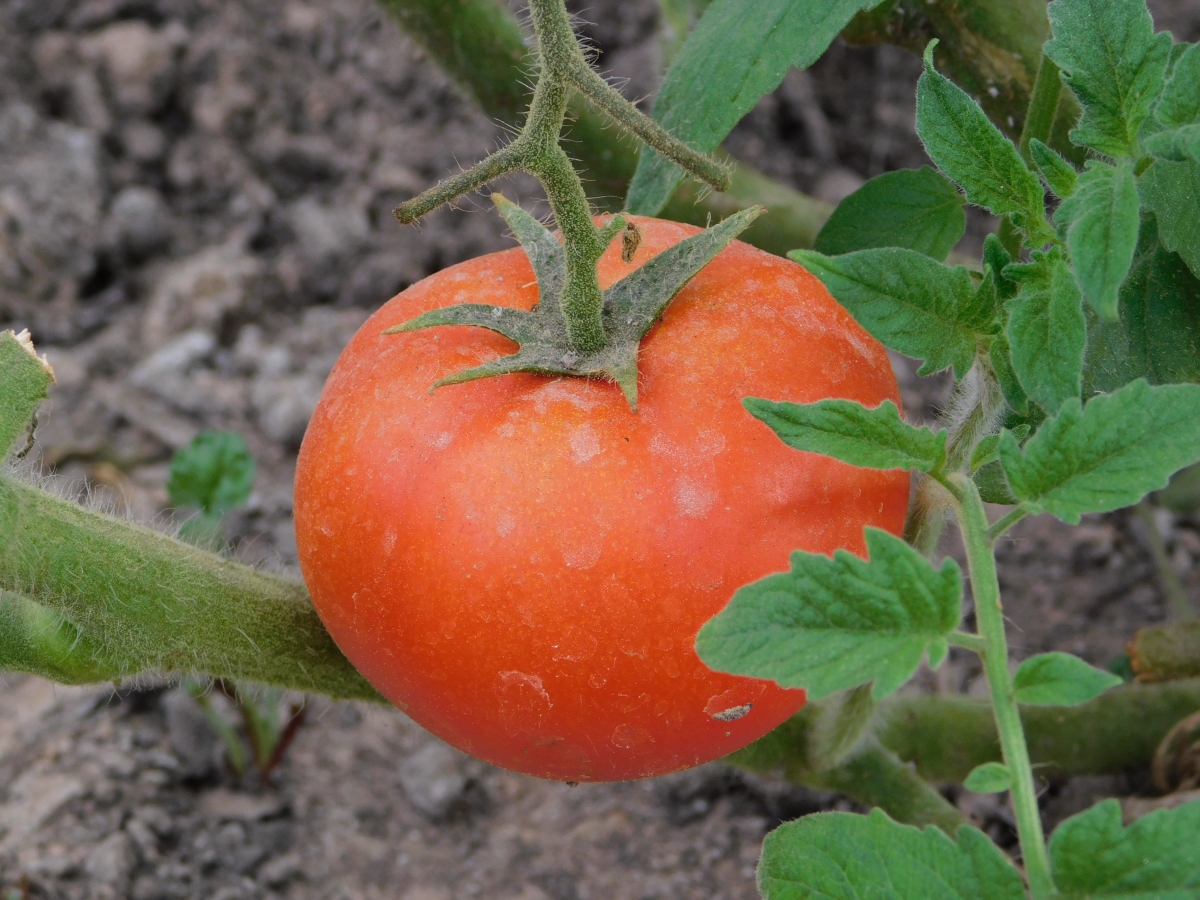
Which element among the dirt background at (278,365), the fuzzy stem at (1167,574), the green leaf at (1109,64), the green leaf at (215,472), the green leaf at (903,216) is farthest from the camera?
the fuzzy stem at (1167,574)

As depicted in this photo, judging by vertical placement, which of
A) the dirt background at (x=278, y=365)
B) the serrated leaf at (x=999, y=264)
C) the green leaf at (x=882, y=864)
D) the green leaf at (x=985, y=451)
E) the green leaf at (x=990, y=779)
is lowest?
the dirt background at (x=278, y=365)

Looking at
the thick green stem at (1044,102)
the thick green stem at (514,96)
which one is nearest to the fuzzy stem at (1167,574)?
the thick green stem at (514,96)

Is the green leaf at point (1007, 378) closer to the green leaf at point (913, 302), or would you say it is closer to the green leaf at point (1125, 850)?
the green leaf at point (913, 302)

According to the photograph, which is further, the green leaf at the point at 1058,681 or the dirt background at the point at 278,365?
the dirt background at the point at 278,365

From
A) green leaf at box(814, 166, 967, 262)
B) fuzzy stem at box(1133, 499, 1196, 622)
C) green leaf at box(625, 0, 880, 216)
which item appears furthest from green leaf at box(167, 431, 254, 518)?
fuzzy stem at box(1133, 499, 1196, 622)

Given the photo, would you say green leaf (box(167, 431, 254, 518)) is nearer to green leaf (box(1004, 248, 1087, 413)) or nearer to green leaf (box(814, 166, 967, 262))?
green leaf (box(814, 166, 967, 262))

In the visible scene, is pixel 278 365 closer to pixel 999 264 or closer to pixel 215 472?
pixel 215 472

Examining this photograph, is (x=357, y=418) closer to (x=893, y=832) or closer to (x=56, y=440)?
(x=893, y=832)
